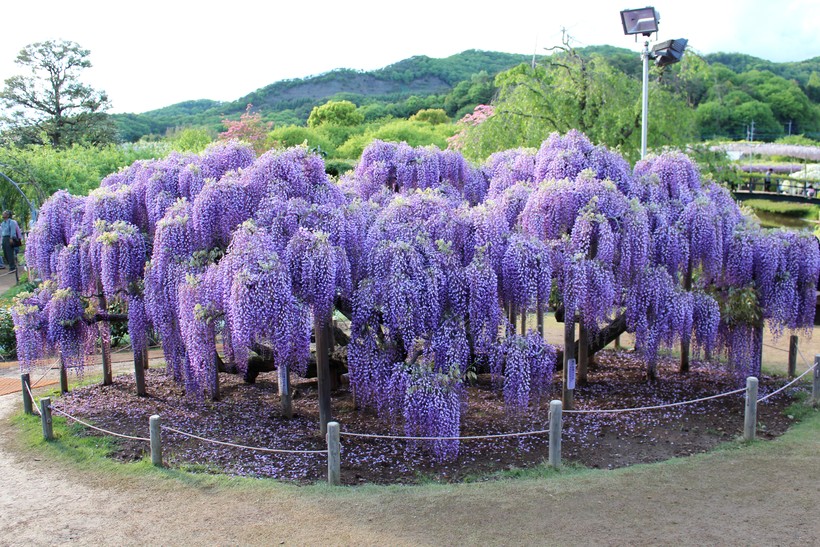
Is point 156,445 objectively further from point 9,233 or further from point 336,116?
point 336,116

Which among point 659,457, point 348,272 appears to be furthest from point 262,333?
point 659,457

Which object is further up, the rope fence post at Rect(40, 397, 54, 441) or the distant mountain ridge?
the distant mountain ridge

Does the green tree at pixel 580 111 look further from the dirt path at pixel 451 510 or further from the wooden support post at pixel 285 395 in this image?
the dirt path at pixel 451 510

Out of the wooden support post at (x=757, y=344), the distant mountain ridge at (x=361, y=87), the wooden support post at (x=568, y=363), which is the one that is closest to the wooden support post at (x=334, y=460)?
the wooden support post at (x=568, y=363)

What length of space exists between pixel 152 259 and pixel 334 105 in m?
50.0

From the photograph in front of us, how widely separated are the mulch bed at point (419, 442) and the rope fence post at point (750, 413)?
1.16 feet

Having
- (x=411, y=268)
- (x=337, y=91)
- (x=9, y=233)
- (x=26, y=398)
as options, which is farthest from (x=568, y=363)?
(x=337, y=91)

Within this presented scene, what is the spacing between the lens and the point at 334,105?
57594 mm

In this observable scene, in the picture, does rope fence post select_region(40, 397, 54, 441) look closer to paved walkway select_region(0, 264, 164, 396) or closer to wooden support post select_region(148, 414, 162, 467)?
wooden support post select_region(148, 414, 162, 467)

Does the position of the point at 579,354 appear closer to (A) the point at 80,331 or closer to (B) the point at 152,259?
(B) the point at 152,259

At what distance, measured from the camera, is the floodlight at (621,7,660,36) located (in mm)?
13859

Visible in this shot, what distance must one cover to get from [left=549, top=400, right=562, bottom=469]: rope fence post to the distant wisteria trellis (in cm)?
91

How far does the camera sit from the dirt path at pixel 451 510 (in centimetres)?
672

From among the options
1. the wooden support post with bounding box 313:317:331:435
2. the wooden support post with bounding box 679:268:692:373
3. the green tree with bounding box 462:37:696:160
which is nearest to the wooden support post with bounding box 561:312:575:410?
the wooden support post with bounding box 679:268:692:373
